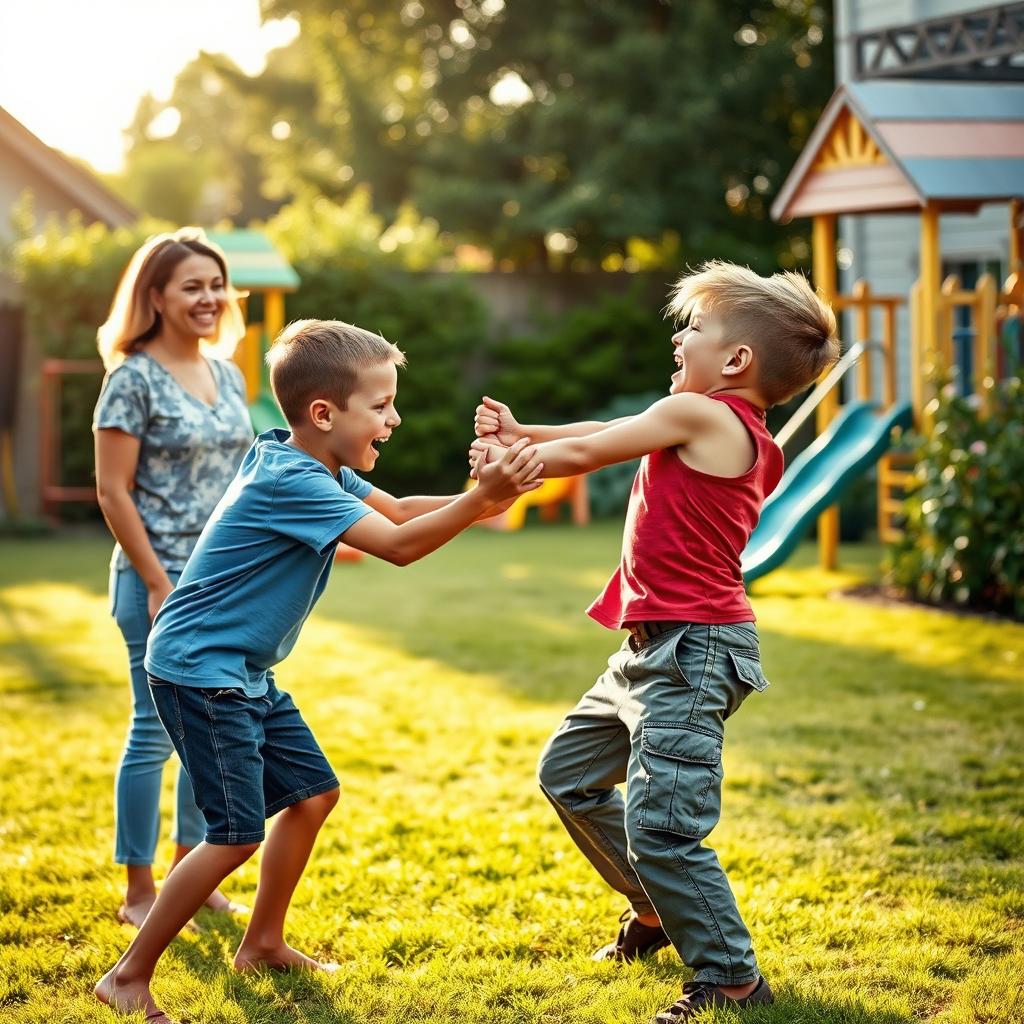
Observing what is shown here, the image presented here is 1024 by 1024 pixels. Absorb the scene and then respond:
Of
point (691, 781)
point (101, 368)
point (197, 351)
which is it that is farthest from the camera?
point (101, 368)

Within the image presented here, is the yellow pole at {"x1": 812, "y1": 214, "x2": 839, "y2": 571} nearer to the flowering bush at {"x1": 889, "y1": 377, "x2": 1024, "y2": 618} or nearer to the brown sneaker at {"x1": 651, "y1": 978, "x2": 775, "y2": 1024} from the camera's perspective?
the flowering bush at {"x1": 889, "y1": 377, "x2": 1024, "y2": 618}

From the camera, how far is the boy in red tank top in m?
3.01

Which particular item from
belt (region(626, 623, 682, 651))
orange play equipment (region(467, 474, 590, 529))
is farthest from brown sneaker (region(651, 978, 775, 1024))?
orange play equipment (region(467, 474, 590, 529))

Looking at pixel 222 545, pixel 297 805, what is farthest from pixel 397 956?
pixel 222 545

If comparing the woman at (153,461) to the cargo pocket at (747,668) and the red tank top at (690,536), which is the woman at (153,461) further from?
the cargo pocket at (747,668)

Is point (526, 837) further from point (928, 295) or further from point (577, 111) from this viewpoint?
point (577, 111)

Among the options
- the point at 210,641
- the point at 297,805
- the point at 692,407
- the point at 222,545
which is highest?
the point at 692,407

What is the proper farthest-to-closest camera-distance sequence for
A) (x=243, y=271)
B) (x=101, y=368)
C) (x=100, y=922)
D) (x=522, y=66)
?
(x=522, y=66)
(x=101, y=368)
(x=243, y=271)
(x=100, y=922)

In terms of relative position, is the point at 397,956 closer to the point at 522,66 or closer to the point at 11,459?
the point at 11,459

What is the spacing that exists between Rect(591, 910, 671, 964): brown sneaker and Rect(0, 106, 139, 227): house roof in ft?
51.4

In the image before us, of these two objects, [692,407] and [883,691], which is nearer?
[692,407]

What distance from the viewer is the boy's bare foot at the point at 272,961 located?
3.36 metres

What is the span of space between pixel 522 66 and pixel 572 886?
19.8 metres

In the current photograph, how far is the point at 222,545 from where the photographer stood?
3111 mm
